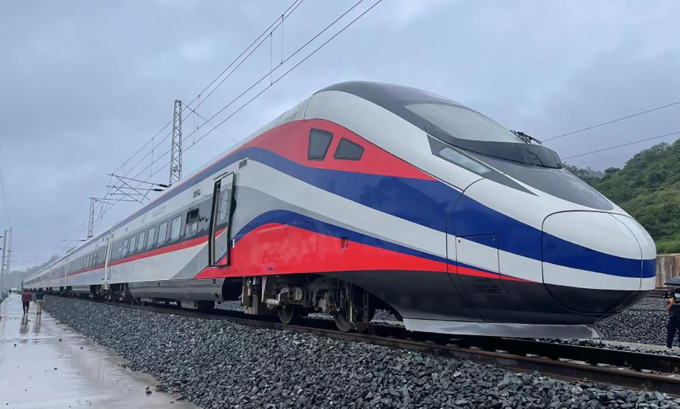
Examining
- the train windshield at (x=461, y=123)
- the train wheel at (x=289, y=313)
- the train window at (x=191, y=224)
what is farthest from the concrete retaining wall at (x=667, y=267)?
the train window at (x=191, y=224)

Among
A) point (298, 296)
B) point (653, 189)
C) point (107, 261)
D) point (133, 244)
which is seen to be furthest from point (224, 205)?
point (653, 189)

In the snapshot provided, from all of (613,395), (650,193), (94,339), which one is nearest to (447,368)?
(613,395)

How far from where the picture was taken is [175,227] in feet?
41.5

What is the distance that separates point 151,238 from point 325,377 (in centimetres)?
1071

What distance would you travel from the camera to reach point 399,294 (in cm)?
572

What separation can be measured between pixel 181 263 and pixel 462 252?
8094 millimetres

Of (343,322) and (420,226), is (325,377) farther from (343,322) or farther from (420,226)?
(343,322)

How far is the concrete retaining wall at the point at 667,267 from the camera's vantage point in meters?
22.0

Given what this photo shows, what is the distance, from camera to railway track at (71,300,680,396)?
426cm

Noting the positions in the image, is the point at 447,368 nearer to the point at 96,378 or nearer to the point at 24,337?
the point at 96,378

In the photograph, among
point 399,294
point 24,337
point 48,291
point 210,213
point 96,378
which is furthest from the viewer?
point 48,291

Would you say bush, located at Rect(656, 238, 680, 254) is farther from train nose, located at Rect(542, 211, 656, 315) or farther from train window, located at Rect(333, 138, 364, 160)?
train nose, located at Rect(542, 211, 656, 315)

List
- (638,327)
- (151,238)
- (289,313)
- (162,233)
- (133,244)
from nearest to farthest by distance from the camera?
1. (289,313)
2. (638,327)
3. (162,233)
4. (151,238)
5. (133,244)

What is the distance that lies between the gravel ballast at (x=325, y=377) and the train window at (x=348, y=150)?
2153 mm
